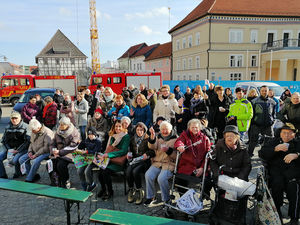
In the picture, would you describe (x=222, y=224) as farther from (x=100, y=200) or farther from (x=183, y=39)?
(x=183, y=39)

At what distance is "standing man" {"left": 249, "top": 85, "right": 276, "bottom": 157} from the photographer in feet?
19.9

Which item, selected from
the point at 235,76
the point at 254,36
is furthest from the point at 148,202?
the point at 254,36

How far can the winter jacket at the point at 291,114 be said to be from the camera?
17.9ft

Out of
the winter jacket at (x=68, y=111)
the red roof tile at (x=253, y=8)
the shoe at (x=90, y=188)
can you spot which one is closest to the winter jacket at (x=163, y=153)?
the shoe at (x=90, y=188)

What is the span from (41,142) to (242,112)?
5.03 metres

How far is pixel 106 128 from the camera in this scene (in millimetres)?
6262

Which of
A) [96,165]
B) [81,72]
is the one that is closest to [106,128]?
[96,165]

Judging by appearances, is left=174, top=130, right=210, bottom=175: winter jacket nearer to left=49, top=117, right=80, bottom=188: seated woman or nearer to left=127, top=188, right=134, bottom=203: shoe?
left=127, top=188, right=134, bottom=203: shoe

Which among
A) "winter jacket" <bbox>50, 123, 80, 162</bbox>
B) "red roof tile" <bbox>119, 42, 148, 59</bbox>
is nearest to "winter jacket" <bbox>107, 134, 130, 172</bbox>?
"winter jacket" <bbox>50, 123, 80, 162</bbox>

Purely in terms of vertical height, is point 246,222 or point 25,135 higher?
point 25,135

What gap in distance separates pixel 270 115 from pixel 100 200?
459 cm

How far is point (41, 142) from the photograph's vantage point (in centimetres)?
545

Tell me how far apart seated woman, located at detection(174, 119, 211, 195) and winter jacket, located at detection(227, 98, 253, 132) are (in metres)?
2.38

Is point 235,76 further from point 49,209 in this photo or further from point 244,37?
point 49,209
